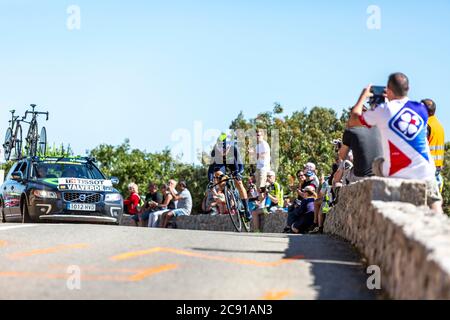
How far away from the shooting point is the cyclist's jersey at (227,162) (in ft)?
58.7

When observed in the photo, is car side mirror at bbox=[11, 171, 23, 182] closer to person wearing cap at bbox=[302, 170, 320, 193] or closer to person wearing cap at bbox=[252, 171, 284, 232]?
person wearing cap at bbox=[252, 171, 284, 232]

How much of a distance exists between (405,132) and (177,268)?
3.13 metres

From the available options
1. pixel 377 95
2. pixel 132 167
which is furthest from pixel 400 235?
pixel 132 167

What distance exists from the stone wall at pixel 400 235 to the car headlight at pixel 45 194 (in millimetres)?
7718

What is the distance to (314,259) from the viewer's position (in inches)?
392

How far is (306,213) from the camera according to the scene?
1895 centimetres

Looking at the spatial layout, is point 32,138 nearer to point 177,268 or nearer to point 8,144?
point 8,144

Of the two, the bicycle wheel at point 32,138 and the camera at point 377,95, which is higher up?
the bicycle wheel at point 32,138

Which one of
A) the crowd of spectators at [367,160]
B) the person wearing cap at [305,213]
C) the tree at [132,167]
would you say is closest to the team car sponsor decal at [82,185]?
the crowd of spectators at [367,160]

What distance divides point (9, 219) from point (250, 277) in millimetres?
13370

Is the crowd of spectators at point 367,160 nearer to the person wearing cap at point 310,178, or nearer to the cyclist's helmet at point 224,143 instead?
the person wearing cap at point 310,178

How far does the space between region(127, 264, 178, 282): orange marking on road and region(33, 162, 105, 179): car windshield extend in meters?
11.7

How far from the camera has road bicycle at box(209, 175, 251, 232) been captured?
716 inches
